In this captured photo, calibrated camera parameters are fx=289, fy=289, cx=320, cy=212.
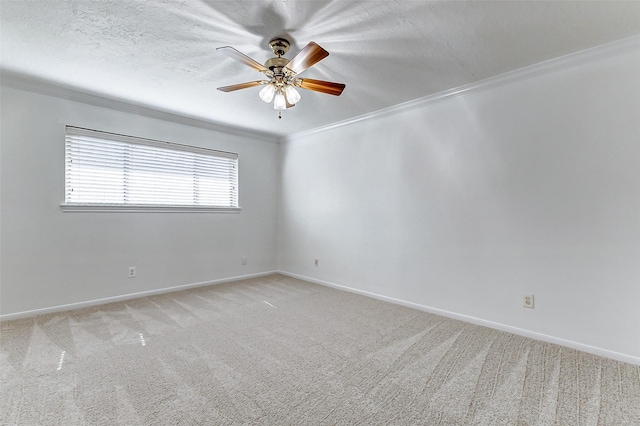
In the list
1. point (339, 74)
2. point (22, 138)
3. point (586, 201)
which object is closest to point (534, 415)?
point (586, 201)

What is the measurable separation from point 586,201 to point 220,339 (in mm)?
3175

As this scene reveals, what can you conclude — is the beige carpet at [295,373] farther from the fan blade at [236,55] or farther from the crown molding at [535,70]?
the crown molding at [535,70]

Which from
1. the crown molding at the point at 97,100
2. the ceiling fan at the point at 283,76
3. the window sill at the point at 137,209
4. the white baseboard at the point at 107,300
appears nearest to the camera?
the ceiling fan at the point at 283,76

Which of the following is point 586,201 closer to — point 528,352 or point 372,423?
point 528,352

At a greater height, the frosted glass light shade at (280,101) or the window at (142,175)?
the frosted glass light shade at (280,101)

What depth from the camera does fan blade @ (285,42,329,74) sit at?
171 centimetres

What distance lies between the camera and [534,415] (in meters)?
1.57

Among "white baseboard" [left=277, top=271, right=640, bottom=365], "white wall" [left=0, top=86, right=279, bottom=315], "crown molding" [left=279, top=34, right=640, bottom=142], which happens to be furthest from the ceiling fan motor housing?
"white baseboard" [left=277, top=271, right=640, bottom=365]

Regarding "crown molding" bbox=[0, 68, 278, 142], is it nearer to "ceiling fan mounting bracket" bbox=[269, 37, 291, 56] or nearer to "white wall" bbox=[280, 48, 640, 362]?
"white wall" bbox=[280, 48, 640, 362]

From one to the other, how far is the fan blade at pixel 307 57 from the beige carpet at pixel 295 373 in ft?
6.76

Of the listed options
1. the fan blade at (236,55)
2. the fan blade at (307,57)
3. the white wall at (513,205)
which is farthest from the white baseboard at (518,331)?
the fan blade at (236,55)

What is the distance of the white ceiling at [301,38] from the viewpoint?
1.77 meters

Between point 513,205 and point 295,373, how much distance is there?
234cm

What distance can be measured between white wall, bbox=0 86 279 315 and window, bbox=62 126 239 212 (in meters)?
0.10
